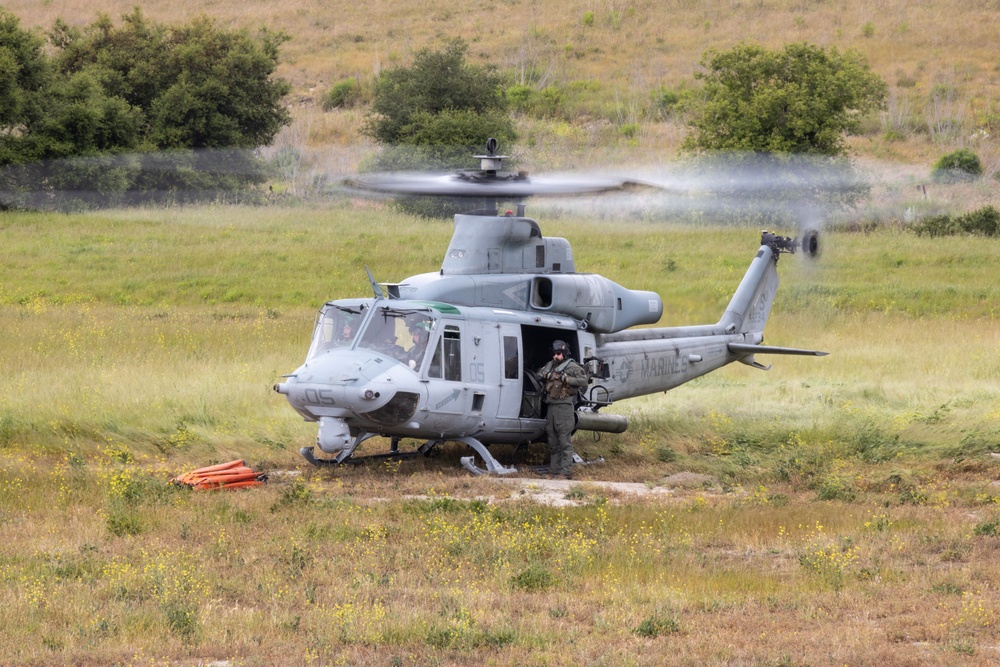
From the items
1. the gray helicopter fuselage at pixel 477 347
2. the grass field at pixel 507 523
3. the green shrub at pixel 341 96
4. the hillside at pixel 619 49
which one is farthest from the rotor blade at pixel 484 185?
the green shrub at pixel 341 96

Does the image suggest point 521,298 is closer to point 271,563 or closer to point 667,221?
point 271,563

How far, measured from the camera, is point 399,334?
44.2ft

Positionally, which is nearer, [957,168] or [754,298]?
[754,298]

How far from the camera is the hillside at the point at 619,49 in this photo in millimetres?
55219

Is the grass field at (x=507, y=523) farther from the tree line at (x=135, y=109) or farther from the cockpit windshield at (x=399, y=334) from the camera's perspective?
the tree line at (x=135, y=109)

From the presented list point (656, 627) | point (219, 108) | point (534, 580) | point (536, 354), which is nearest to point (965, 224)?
point (536, 354)

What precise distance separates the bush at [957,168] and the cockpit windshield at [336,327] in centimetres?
3618

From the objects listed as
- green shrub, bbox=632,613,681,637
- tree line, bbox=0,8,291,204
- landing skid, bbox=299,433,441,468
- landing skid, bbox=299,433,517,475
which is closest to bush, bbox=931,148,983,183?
tree line, bbox=0,8,291,204

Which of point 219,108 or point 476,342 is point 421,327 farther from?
point 219,108

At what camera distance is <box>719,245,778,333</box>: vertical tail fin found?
711 inches

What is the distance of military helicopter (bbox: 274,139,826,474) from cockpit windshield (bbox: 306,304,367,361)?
0.01 m

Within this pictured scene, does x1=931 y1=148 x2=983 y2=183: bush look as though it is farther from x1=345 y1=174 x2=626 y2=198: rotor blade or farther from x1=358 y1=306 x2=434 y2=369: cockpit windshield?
x1=358 y1=306 x2=434 y2=369: cockpit windshield

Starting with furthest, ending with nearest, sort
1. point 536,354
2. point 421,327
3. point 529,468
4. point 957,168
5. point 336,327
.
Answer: point 957,168 < point 536,354 < point 529,468 < point 336,327 < point 421,327

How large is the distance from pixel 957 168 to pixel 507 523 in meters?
39.4
